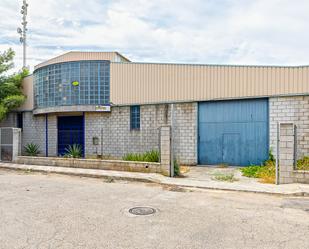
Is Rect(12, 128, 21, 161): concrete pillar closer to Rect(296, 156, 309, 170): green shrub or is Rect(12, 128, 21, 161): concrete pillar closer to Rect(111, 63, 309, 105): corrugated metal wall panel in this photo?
Rect(111, 63, 309, 105): corrugated metal wall panel

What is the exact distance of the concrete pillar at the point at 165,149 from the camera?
10.7m

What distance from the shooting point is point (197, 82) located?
14.3 meters

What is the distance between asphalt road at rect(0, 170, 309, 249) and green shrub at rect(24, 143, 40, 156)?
1017cm

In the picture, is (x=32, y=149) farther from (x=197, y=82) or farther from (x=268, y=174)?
(x=268, y=174)

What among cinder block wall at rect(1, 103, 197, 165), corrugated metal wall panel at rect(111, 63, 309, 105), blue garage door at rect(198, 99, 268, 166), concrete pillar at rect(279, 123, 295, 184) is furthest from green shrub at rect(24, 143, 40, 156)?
concrete pillar at rect(279, 123, 295, 184)

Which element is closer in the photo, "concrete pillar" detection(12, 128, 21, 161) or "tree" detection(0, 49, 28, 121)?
"concrete pillar" detection(12, 128, 21, 161)

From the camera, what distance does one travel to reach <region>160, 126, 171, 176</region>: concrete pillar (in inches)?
422

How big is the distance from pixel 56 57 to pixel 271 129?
46.6 ft

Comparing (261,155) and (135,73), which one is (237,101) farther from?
(135,73)

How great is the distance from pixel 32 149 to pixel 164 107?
9864 millimetres

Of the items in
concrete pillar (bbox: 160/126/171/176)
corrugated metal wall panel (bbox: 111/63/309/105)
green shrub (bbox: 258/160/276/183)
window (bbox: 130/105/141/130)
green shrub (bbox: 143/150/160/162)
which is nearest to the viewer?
green shrub (bbox: 258/160/276/183)

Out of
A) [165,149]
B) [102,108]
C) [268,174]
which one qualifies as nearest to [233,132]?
[268,174]

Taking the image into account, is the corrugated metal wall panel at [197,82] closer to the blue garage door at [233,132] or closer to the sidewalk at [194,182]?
the blue garage door at [233,132]

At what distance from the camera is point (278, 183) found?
9.21 m
